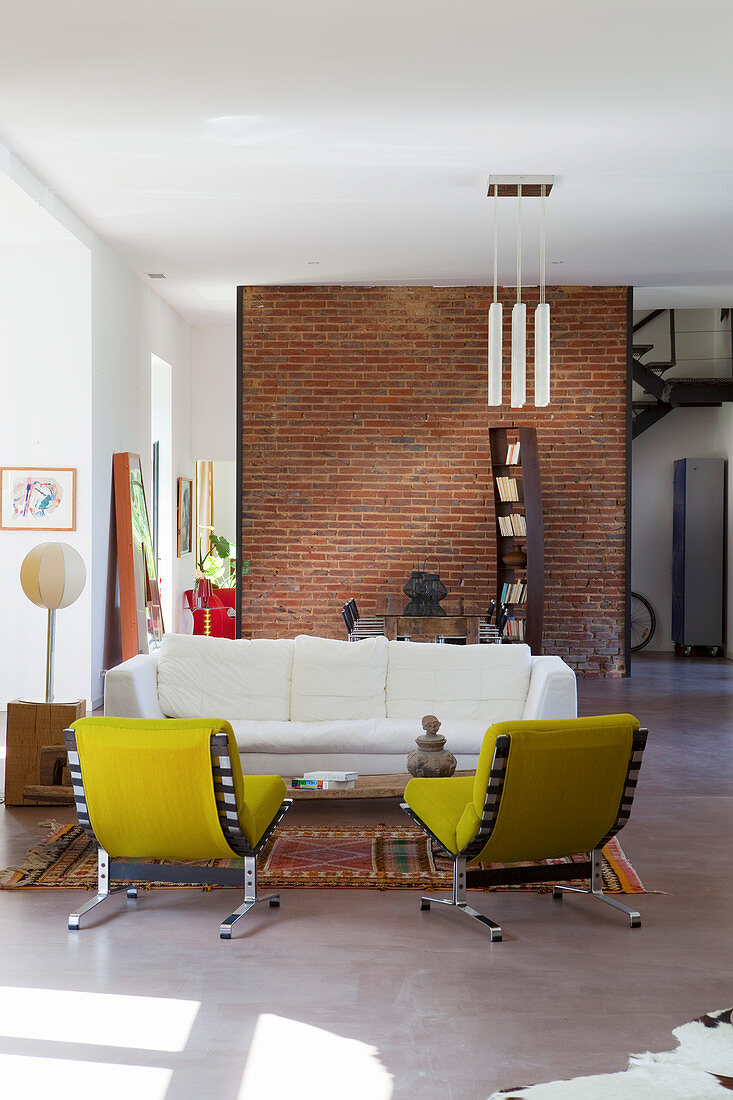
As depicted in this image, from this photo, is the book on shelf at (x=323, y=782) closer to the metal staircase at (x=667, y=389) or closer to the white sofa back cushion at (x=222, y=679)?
the white sofa back cushion at (x=222, y=679)

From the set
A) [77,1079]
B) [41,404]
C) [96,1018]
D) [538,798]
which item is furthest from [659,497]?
[77,1079]

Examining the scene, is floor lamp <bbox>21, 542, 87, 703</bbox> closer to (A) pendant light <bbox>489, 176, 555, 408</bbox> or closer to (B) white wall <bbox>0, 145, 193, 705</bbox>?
(B) white wall <bbox>0, 145, 193, 705</bbox>

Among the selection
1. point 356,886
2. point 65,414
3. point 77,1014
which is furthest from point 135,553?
point 77,1014

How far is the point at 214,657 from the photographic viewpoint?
6461mm

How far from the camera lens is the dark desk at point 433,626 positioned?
8.66m

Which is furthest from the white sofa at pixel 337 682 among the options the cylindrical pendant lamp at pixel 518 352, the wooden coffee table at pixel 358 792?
the cylindrical pendant lamp at pixel 518 352

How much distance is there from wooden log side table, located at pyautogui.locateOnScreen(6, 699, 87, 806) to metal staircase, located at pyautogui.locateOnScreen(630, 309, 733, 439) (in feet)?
27.2

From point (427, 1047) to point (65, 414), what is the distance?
6.40 meters

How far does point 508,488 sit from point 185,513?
14.7ft

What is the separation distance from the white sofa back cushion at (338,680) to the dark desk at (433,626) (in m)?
2.15

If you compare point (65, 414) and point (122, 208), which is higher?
point (122, 208)

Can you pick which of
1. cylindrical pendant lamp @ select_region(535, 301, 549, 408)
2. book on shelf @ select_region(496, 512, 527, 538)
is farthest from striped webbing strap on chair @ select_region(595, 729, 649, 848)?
book on shelf @ select_region(496, 512, 527, 538)

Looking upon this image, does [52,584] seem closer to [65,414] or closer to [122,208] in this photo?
[65,414]

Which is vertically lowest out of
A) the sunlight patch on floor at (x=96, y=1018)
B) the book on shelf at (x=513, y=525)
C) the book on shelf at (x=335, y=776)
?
the sunlight patch on floor at (x=96, y=1018)
